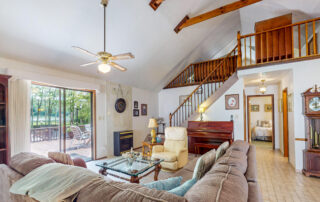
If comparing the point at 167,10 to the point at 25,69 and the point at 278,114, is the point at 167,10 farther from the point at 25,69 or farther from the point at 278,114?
the point at 278,114

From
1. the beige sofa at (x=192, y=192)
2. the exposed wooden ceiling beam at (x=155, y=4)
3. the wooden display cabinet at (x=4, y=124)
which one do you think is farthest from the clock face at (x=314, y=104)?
the wooden display cabinet at (x=4, y=124)

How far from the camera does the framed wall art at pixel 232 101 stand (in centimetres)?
464

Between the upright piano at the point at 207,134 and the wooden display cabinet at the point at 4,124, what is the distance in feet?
13.8

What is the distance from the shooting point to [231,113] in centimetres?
477

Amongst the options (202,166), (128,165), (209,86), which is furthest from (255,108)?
(202,166)

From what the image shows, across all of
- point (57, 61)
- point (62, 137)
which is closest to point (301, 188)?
point (62, 137)

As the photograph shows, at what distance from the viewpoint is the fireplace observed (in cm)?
489

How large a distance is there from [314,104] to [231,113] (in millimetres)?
1907

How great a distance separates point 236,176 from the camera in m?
1.05

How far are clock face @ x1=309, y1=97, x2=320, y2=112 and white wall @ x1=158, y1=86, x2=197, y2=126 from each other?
12.6 ft

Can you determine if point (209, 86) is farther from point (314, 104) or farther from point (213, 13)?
point (314, 104)

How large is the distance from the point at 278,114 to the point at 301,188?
10.8 feet

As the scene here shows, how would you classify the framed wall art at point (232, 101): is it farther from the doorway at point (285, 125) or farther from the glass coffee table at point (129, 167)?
the glass coffee table at point (129, 167)

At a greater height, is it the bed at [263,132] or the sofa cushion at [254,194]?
the sofa cushion at [254,194]
